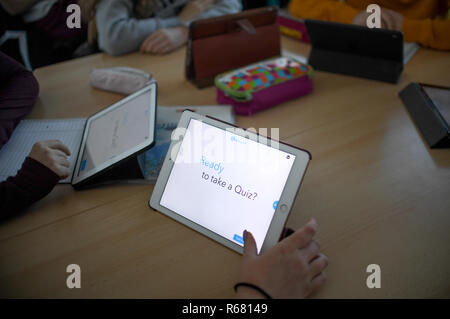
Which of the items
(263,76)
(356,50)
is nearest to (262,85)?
(263,76)

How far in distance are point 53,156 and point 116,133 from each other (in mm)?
140

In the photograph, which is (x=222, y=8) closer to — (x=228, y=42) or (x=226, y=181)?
(x=228, y=42)

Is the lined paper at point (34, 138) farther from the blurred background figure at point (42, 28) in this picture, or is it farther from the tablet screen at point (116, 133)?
the blurred background figure at point (42, 28)

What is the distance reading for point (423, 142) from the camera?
0.81m

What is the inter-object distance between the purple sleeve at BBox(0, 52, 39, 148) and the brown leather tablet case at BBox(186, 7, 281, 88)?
0.48 metres

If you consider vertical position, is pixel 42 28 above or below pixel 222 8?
below

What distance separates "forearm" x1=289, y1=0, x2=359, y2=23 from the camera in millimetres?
1198

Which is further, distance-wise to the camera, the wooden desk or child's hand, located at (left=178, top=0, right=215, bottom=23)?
child's hand, located at (left=178, top=0, right=215, bottom=23)

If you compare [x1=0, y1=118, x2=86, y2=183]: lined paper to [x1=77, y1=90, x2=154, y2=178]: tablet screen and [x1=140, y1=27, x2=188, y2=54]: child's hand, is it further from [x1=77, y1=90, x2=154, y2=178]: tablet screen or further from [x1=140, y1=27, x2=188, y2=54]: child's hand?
[x1=140, y1=27, x2=188, y2=54]: child's hand

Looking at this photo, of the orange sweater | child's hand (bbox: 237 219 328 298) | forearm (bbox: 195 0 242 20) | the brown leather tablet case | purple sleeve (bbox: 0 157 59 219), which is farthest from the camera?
forearm (bbox: 195 0 242 20)

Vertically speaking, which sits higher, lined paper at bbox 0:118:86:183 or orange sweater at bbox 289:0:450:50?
orange sweater at bbox 289:0:450:50

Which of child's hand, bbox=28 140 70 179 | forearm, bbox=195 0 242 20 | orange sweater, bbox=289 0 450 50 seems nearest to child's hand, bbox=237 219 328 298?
child's hand, bbox=28 140 70 179

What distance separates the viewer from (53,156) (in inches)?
27.3

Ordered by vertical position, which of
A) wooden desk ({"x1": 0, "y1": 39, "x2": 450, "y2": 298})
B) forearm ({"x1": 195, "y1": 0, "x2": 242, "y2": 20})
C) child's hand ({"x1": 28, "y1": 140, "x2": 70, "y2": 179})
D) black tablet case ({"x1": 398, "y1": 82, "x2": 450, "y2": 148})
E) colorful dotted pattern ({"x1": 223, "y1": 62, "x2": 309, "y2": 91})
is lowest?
wooden desk ({"x1": 0, "y1": 39, "x2": 450, "y2": 298})
